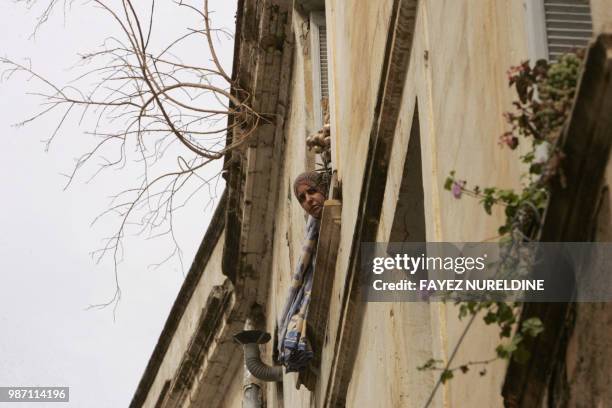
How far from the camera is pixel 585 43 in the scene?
4.65m

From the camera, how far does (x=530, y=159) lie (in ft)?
14.7

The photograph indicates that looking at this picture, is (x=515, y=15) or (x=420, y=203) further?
(x=420, y=203)

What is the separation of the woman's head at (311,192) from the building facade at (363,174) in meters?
0.46

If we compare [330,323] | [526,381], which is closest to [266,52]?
[330,323]

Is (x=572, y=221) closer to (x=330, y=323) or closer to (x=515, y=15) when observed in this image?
(x=515, y=15)

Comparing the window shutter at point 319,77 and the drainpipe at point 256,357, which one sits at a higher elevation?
the window shutter at point 319,77

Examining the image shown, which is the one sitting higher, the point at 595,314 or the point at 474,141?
the point at 474,141

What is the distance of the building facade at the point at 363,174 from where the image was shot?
5.16m

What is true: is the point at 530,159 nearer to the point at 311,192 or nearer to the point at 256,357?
the point at 311,192

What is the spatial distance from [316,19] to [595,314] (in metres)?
7.62

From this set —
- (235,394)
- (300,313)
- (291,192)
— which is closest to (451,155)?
(300,313)

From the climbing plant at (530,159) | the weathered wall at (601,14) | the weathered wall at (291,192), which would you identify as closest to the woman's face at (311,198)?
the weathered wall at (291,192)

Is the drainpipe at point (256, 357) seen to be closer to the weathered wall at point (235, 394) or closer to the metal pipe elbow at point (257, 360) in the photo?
the metal pipe elbow at point (257, 360)

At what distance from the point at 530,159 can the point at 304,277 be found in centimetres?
573
